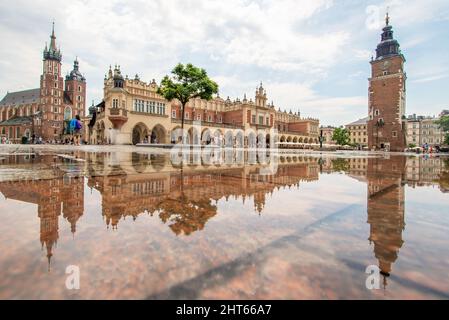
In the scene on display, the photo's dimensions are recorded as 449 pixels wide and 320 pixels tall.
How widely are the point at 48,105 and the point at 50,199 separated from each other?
283ft

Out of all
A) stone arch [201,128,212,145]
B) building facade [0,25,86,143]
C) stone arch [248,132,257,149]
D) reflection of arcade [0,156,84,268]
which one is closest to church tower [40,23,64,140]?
building facade [0,25,86,143]

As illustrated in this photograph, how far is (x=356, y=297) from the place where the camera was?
3.51ft

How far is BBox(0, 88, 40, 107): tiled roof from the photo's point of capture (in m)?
81.2

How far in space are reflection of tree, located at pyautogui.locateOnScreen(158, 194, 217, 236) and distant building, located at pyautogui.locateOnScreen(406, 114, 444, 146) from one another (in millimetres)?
110341

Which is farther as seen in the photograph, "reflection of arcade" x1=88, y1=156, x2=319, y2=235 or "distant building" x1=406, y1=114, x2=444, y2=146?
"distant building" x1=406, y1=114, x2=444, y2=146

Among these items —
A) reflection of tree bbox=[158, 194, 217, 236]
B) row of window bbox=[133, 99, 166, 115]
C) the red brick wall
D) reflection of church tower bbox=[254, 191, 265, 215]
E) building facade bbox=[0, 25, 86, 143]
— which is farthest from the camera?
building facade bbox=[0, 25, 86, 143]

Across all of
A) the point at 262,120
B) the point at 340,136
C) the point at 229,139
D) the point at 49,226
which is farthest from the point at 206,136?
the point at 340,136

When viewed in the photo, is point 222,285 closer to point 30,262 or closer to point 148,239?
point 148,239

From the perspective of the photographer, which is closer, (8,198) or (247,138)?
(8,198)

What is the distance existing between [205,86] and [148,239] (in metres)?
25.0

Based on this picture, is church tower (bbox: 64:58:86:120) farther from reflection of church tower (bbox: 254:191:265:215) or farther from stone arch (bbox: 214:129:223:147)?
reflection of church tower (bbox: 254:191:265:215)

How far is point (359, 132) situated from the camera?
9362cm

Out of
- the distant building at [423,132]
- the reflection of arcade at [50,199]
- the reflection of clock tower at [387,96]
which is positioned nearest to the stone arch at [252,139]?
the reflection of clock tower at [387,96]
